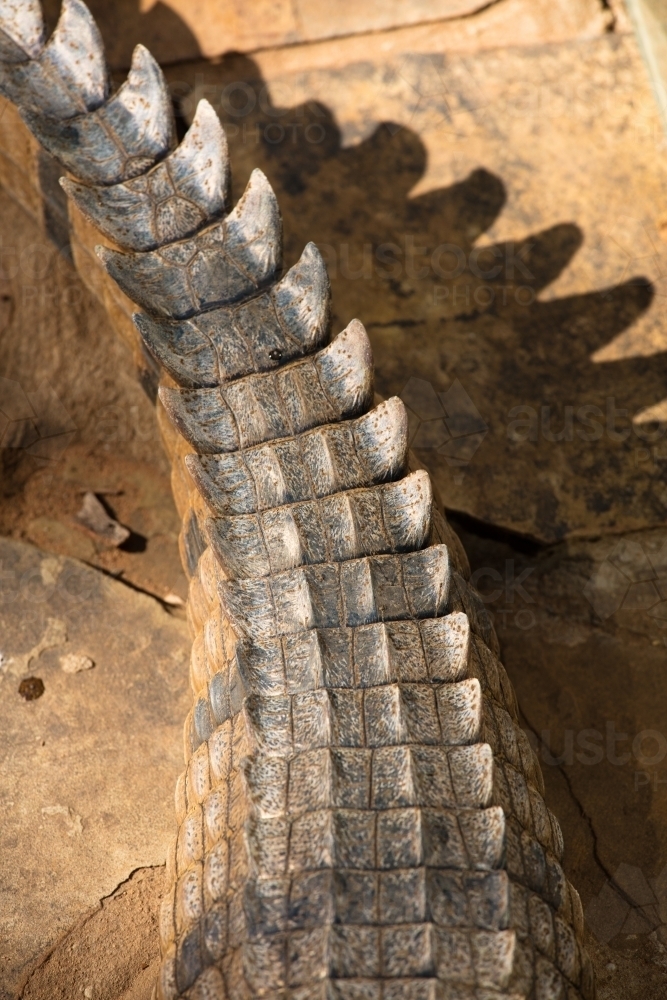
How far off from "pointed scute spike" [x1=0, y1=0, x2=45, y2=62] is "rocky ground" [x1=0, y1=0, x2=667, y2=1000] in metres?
0.89

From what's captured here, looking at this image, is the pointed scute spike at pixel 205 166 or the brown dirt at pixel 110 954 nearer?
the brown dirt at pixel 110 954

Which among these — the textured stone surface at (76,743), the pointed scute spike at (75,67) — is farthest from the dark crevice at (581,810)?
the pointed scute spike at (75,67)

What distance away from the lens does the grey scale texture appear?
171cm

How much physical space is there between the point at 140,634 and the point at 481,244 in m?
1.79

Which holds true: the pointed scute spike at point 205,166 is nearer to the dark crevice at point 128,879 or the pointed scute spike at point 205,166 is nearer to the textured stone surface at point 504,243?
the textured stone surface at point 504,243

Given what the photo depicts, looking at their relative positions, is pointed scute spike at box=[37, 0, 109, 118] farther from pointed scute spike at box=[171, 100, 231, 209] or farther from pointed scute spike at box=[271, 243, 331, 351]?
pointed scute spike at box=[271, 243, 331, 351]

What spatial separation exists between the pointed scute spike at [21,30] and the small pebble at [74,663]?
1.56m

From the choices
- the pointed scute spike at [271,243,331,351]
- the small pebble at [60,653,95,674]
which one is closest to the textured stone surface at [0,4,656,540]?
the pointed scute spike at [271,243,331,351]

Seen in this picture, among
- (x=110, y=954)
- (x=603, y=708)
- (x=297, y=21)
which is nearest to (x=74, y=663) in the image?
(x=110, y=954)

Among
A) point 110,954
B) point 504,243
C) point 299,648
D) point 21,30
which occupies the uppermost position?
point 21,30

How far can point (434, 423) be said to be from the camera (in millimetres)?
3109

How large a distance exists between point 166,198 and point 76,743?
139cm

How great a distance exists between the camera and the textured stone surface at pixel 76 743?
7.36ft

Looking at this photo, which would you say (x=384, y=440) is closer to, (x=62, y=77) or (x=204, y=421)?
(x=204, y=421)
